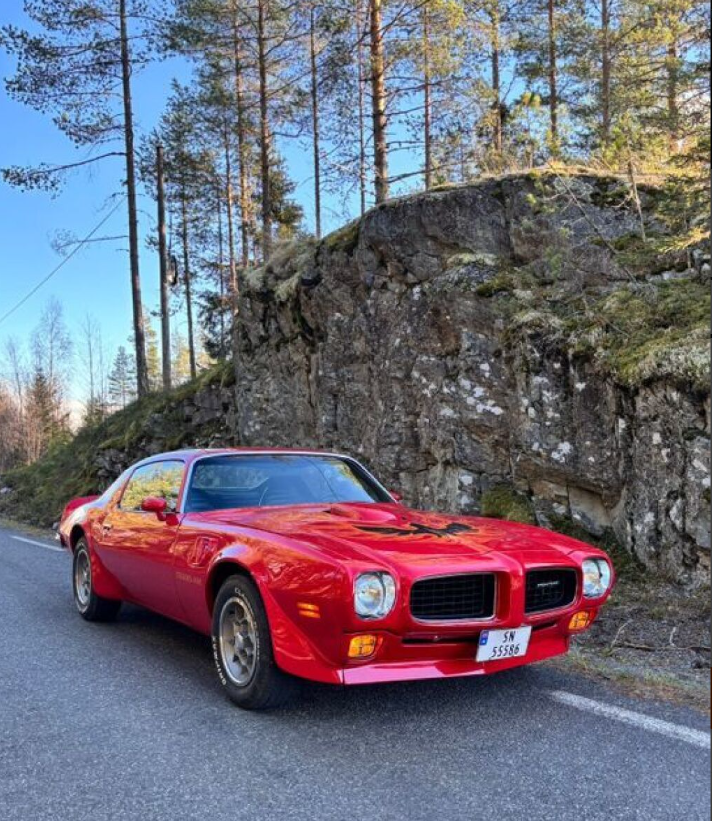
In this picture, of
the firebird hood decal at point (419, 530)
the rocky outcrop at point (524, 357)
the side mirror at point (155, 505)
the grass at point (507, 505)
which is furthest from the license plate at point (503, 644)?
the grass at point (507, 505)

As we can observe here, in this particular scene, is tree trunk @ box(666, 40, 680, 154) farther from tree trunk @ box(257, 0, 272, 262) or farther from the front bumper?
tree trunk @ box(257, 0, 272, 262)

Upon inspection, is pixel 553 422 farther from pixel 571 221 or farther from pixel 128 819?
pixel 128 819

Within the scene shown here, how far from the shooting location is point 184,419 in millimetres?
17781

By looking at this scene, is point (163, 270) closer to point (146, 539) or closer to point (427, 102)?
point (427, 102)

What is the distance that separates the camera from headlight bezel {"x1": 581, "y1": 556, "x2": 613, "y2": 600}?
3.98 m

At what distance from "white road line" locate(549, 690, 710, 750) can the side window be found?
2.71 meters

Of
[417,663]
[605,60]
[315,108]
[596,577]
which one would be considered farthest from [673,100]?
[417,663]

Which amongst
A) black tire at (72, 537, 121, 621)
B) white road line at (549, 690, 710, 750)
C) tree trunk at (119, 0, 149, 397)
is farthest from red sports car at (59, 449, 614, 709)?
tree trunk at (119, 0, 149, 397)

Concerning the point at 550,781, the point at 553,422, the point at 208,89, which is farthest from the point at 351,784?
the point at 208,89

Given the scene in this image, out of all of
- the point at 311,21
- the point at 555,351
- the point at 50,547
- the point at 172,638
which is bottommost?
the point at 50,547

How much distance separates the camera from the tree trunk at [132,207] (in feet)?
67.9

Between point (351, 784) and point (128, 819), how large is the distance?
2.80 feet

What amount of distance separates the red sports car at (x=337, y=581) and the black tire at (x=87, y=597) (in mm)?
945

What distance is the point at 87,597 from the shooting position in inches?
235
